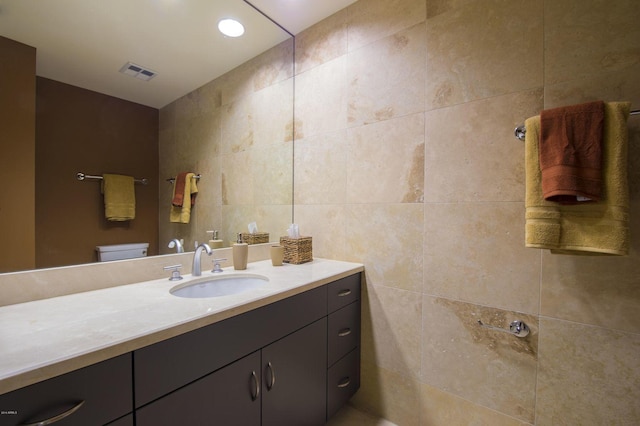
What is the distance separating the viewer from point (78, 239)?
3.47 ft

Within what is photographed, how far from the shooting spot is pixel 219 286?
1374 mm

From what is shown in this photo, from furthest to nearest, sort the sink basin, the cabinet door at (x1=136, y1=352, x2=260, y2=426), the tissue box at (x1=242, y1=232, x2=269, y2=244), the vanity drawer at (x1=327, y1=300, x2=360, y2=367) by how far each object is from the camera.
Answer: the tissue box at (x1=242, y1=232, x2=269, y2=244) < the vanity drawer at (x1=327, y1=300, x2=360, y2=367) < the sink basin < the cabinet door at (x1=136, y1=352, x2=260, y2=426)

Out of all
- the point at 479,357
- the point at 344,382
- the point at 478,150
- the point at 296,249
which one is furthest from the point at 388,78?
the point at 344,382

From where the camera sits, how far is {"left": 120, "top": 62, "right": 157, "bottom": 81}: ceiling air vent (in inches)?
45.8

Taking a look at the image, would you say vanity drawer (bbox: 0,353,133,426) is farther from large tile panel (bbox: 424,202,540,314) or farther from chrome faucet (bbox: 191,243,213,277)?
large tile panel (bbox: 424,202,540,314)

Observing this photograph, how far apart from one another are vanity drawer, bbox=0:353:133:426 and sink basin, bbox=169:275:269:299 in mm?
565

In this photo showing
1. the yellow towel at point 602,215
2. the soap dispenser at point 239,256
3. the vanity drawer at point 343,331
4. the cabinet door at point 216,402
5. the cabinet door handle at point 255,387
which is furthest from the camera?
the soap dispenser at point 239,256

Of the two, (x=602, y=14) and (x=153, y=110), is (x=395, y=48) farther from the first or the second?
(x=153, y=110)

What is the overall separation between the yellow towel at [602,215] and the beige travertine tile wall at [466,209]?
0.14m

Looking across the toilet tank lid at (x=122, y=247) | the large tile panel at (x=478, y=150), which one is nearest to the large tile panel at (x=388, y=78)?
the large tile panel at (x=478, y=150)

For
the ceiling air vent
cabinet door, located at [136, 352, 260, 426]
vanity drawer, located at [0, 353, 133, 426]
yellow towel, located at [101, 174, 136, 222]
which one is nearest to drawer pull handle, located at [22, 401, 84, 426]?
vanity drawer, located at [0, 353, 133, 426]

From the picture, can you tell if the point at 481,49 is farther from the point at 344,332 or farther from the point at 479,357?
the point at 344,332

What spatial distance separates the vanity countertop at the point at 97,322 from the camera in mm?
577

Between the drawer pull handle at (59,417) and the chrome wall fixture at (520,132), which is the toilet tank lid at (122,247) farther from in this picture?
the chrome wall fixture at (520,132)
